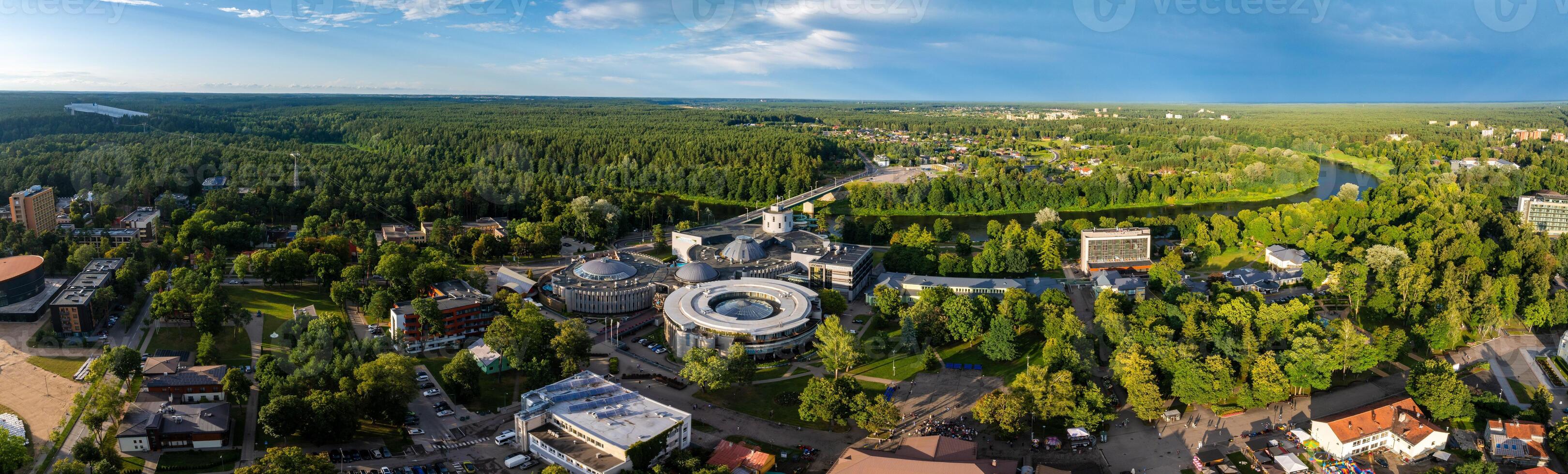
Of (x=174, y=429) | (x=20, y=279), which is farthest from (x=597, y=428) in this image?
(x=20, y=279)

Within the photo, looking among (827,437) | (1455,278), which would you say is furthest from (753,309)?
(1455,278)

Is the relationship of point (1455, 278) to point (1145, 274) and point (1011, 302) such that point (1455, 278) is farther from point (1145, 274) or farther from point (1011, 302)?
point (1011, 302)

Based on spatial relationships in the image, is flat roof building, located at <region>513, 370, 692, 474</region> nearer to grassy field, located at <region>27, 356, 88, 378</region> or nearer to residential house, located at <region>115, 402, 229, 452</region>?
residential house, located at <region>115, 402, 229, 452</region>

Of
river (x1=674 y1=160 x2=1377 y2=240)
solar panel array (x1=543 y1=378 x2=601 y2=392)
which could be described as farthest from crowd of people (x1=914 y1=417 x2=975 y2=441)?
river (x1=674 y1=160 x2=1377 y2=240)

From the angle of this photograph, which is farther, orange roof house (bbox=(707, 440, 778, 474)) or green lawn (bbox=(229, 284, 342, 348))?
green lawn (bbox=(229, 284, 342, 348))

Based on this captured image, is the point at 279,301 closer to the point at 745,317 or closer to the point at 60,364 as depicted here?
the point at 60,364
